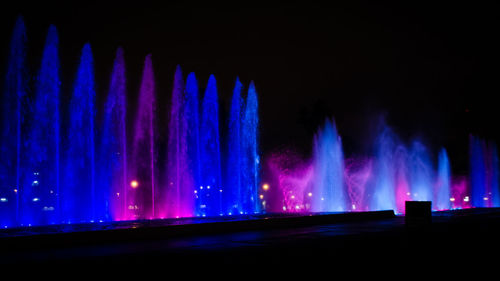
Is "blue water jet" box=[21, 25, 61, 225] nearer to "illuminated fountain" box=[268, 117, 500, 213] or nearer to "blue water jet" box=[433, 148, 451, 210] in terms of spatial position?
"illuminated fountain" box=[268, 117, 500, 213]

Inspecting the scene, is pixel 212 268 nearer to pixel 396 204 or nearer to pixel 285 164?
pixel 396 204

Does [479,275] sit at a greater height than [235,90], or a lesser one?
lesser

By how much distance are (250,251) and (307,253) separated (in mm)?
1037

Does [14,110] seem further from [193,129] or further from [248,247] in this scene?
[248,247]

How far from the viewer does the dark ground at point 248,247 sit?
7.55 meters

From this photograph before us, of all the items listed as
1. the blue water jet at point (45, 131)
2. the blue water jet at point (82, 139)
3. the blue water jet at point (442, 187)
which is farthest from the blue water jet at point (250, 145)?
the blue water jet at point (442, 187)

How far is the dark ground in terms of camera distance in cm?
755

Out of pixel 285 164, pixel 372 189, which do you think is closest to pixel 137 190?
pixel 372 189

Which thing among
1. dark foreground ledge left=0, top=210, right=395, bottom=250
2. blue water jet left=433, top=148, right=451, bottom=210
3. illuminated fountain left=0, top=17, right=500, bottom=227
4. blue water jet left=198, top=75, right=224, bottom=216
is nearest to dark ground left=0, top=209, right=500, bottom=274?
dark foreground ledge left=0, top=210, right=395, bottom=250

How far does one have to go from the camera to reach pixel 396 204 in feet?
92.9

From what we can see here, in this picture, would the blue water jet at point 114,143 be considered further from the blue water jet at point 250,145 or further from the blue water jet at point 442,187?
the blue water jet at point 442,187

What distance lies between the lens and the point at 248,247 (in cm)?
941

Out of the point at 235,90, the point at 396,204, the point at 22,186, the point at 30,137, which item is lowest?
the point at 396,204

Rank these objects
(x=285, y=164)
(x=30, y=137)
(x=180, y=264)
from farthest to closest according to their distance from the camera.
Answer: (x=285, y=164), (x=30, y=137), (x=180, y=264)
